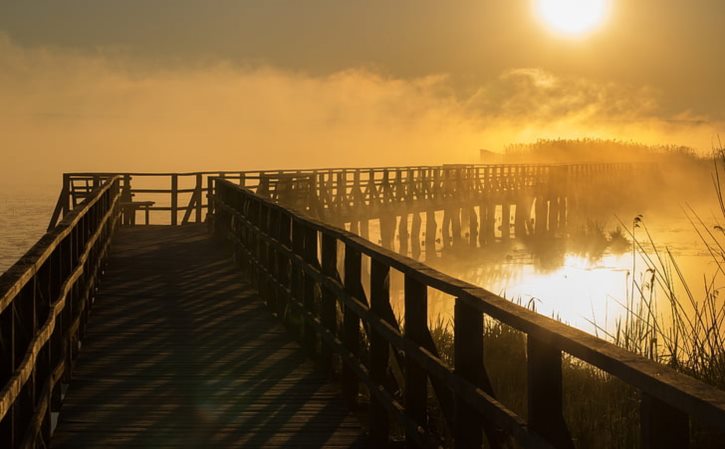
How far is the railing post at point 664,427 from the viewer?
2.32 meters

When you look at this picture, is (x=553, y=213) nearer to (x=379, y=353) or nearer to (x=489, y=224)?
(x=489, y=224)

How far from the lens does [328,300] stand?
6859 mm

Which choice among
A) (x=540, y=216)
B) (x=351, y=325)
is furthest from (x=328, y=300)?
(x=540, y=216)

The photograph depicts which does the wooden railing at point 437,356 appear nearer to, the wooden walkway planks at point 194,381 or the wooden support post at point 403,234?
the wooden walkway planks at point 194,381

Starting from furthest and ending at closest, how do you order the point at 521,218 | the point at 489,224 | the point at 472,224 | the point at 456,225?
1. the point at 521,218
2. the point at 489,224
3. the point at 472,224
4. the point at 456,225

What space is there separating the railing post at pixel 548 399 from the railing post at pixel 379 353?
2.03 metres

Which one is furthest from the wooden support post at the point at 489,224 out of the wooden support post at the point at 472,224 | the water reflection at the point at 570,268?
the wooden support post at the point at 472,224

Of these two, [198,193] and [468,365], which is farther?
[198,193]

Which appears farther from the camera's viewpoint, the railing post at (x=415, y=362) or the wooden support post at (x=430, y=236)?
the wooden support post at (x=430, y=236)

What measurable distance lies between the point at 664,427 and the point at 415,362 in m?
2.31

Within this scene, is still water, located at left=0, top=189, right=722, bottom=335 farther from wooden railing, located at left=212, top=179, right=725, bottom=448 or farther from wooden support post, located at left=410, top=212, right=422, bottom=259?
wooden railing, located at left=212, top=179, right=725, bottom=448

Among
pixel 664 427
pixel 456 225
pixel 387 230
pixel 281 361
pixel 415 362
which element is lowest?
pixel 456 225

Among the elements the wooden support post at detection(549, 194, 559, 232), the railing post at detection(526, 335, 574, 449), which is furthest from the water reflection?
the railing post at detection(526, 335, 574, 449)

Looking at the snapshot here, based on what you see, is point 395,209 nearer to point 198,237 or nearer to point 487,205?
point 487,205
